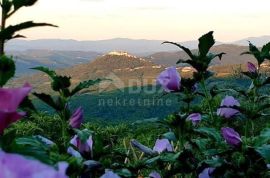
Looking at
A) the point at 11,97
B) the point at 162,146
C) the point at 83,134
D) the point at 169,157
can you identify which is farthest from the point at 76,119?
the point at 11,97

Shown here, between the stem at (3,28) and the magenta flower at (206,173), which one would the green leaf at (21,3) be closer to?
the stem at (3,28)

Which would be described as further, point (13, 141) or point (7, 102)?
point (13, 141)

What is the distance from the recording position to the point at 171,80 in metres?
2.39

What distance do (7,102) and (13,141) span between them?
20cm

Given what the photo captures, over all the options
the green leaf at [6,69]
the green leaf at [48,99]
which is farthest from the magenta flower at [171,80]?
the green leaf at [6,69]

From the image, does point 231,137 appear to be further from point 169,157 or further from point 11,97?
point 11,97

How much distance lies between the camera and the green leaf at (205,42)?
7.02 ft

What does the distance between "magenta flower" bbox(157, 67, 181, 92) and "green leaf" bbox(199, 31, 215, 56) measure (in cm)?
18

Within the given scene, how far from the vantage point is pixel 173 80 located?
7.85ft

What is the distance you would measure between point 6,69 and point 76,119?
23.0 inches

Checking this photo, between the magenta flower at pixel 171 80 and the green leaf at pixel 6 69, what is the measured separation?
1378 millimetres

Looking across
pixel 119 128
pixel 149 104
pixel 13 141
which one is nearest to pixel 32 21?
pixel 13 141

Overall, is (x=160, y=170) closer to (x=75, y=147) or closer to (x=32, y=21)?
(x=75, y=147)

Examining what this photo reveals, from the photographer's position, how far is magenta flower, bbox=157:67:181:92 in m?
2.39
